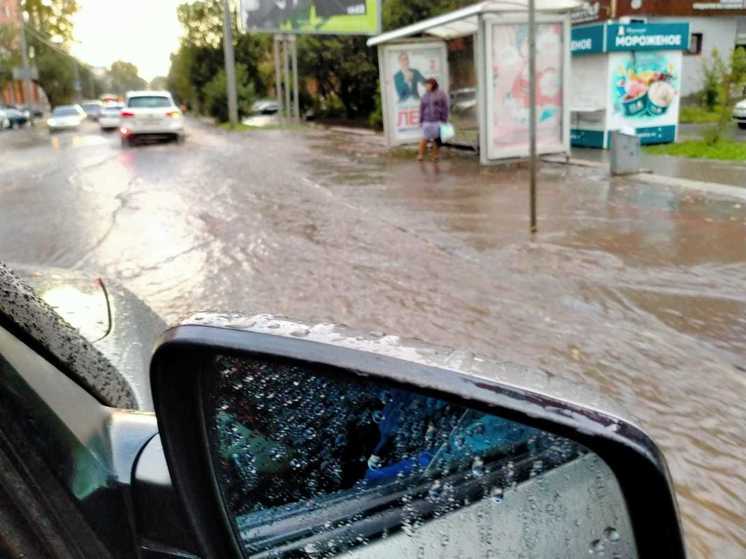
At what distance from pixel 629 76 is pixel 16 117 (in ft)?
139

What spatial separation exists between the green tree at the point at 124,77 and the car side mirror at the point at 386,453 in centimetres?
12800

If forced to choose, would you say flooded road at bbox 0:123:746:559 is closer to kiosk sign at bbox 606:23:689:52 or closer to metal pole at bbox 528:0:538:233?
metal pole at bbox 528:0:538:233

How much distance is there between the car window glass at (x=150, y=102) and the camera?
23.3 meters

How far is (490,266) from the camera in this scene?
704 cm

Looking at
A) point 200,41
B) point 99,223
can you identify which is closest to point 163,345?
point 99,223

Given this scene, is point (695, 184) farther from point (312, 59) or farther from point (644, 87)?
point (312, 59)

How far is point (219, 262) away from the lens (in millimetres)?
7641

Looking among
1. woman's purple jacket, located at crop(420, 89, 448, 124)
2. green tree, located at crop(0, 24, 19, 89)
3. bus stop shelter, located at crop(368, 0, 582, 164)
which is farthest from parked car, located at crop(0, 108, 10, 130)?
woman's purple jacket, located at crop(420, 89, 448, 124)

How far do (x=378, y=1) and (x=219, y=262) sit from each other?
71.1ft

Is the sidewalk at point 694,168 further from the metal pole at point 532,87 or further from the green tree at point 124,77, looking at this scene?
the green tree at point 124,77

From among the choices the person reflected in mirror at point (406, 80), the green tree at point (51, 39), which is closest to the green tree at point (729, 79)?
the person reflected in mirror at point (406, 80)

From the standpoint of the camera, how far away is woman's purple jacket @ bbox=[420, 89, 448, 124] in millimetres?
15477

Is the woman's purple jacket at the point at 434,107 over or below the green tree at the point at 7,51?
below

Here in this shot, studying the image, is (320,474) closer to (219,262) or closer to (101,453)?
(101,453)
